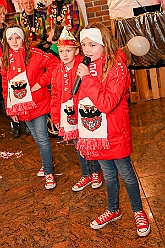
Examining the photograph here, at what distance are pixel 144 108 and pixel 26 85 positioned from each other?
1950 mm

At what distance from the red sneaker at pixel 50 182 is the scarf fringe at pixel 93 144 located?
0.89 metres

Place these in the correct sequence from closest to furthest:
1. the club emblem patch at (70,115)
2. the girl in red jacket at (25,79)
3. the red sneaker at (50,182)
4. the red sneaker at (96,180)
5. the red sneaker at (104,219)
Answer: the red sneaker at (104,219)
the club emblem patch at (70,115)
the girl in red jacket at (25,79)
the red sneaker at (96,180)
the red sneaker at (50,182)

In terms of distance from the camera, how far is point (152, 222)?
225 cm

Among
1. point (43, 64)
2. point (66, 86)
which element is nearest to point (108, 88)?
point (66, 86)

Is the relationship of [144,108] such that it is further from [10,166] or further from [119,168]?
[119,168]

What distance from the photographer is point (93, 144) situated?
2.04 meters

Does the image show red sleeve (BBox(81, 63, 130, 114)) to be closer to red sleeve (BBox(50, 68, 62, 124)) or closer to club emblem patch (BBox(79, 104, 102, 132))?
club emblem patch (BBox(79, 104, 102, 132))

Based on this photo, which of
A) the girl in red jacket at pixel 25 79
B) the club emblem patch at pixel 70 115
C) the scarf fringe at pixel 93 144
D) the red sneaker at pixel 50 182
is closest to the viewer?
the scarf fringe at pixel 93 144

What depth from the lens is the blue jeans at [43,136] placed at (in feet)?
9.23

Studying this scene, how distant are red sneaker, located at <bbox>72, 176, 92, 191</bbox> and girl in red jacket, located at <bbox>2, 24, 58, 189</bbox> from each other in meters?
0.42

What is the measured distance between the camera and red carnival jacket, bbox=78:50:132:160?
189cm

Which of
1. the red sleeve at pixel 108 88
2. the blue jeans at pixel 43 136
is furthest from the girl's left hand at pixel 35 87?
the red sleeve at pixel 108 88

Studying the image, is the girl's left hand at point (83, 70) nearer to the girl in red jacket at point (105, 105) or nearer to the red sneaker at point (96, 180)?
the girl in red jacket at point (105, 105)

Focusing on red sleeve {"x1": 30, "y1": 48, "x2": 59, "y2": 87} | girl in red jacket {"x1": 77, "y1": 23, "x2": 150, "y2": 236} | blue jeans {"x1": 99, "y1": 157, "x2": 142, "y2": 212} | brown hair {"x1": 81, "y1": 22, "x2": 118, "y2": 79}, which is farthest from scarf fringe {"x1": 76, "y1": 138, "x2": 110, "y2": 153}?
red sleeve {"x1": 30, "y1": 48, "x2": 59, "y2": 87}
